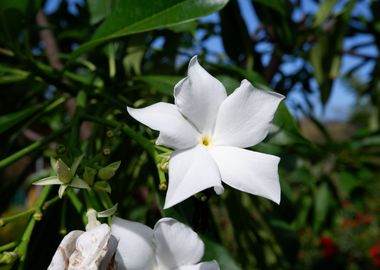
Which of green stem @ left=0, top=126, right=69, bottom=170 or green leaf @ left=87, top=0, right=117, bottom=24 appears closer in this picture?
green stem @ left=0, top=126, right=69, bottom=170

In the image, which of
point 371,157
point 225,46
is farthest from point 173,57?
point 371,157

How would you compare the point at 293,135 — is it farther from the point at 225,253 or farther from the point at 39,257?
the point at 39,257

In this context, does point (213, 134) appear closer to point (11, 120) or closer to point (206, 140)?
point (206, 140)

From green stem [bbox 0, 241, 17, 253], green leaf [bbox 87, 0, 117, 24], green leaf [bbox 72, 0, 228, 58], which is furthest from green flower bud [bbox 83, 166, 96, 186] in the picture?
green leaf [bbox 87, 0, 117, 24]

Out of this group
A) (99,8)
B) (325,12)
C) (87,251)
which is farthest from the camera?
(325,12)

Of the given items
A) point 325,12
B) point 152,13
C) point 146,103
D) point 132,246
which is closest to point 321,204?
point 325,12

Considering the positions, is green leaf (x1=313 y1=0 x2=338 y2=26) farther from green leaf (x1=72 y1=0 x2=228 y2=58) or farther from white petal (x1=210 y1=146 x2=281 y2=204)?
white petal (x1=210 y1=146 x2=281 y2=204)
